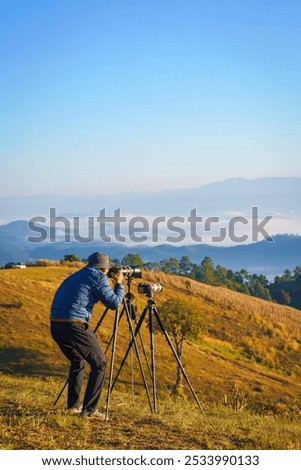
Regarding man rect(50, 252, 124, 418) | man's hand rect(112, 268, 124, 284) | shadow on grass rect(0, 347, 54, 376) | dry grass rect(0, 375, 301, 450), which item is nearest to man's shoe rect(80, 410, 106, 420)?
man rect(50, 252, 124, 418)

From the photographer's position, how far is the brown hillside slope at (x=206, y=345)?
109 ft

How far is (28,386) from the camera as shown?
13.5 metres

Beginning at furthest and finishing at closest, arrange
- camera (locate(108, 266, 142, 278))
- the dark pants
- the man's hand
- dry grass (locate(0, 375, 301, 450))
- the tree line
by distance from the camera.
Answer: the tree line < camera (locate(108, 266, 142, 278)) < the man's hand < the dark pants < dry grass (locate(0, 375, 301, 450))

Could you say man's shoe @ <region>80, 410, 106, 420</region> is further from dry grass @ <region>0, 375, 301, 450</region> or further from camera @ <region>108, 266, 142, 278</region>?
camera @ <region>108, 266, 142, 278</region>

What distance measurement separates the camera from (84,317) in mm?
9156

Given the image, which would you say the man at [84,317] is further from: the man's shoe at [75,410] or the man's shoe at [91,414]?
the man's shoe at [75,410]

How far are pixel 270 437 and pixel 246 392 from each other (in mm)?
27478

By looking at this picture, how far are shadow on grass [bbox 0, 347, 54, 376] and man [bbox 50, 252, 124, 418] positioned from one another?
21.7m

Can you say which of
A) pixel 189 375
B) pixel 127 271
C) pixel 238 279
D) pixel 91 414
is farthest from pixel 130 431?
pixel 238 279

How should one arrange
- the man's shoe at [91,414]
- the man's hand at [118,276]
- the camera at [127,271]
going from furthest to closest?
the camera at [127,271]
the man's hand at [118,276]
the man's shoe at [91,414]

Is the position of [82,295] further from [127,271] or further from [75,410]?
[75,410]

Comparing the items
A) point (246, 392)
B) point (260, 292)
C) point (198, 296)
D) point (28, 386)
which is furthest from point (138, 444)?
point (260, 292)

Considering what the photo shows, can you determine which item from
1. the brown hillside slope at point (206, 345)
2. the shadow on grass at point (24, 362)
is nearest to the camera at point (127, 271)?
the brown hillside slope at point (206, 345)

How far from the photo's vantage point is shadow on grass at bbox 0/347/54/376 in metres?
30.7
